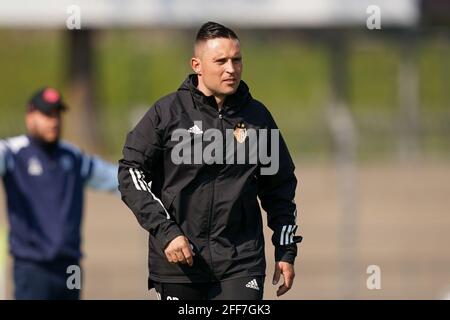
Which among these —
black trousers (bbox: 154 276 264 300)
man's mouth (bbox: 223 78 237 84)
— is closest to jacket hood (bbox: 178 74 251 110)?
man's mouth (bbox: 223 78 237 84)

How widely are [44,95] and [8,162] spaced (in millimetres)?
545

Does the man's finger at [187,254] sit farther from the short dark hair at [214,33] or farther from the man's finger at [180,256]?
the short dark hair at [214,33]

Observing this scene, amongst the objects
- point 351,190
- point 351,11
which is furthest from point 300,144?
point 351,190

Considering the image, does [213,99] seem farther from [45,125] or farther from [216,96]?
[45,125]

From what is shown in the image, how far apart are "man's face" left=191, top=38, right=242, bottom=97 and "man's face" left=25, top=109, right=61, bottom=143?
110 inches

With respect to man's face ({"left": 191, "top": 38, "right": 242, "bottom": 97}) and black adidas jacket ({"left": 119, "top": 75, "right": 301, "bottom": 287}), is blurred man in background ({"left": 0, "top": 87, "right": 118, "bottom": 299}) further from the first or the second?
man's face ({"left": 191, "top": 38, "right": 242, "bottom": 97})

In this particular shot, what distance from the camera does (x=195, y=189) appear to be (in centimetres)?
593

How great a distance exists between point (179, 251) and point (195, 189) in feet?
1.20

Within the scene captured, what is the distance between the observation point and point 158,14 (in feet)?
67.5

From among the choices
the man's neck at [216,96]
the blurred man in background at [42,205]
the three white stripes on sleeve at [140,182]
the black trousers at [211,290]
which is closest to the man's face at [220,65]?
the man's neck at [216,96]

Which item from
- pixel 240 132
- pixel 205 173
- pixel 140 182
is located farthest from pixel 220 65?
pixel 140 182

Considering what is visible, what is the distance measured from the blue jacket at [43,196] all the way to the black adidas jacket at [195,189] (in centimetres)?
263

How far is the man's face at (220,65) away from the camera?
588 cm
